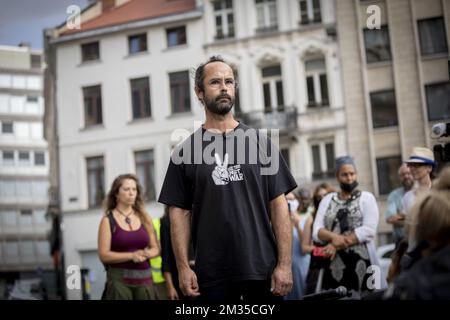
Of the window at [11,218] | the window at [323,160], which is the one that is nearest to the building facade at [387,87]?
the window at [323,160]

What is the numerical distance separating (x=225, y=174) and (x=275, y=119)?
18.8m

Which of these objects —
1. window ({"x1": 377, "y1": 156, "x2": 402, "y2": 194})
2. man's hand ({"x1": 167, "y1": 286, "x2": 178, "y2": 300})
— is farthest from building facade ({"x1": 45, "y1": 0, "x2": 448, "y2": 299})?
man's hand ({"x1": 167, "y1": 286, "x2": 178, "y2": 300})

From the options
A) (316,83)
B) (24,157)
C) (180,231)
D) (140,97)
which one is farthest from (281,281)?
(24,157)

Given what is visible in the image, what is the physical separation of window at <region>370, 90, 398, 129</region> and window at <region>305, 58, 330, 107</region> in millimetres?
1498

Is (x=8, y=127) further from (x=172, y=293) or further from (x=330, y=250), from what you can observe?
(x=330, y=250)

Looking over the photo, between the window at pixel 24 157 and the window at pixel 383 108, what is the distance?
1691 inches

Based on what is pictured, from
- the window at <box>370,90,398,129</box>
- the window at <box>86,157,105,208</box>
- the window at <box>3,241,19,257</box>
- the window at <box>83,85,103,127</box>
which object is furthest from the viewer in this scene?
the window at <box>3,241,19,257</box>

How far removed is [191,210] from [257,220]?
0.36 m

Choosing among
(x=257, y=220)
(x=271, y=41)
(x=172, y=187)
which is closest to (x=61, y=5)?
(x=172, y=187)

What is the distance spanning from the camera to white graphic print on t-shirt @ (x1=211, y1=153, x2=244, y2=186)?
3.27 metres

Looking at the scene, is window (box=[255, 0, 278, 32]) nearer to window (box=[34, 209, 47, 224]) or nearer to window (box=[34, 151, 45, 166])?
window (box=[34, 151, 45, 166])

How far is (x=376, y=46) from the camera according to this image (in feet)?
69.3
